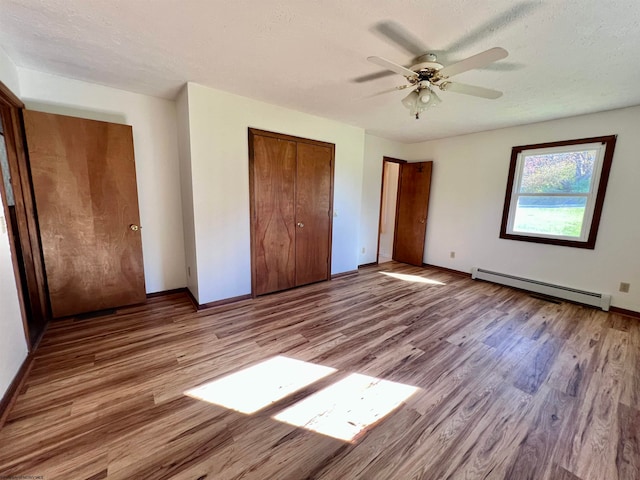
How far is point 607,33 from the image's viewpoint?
1.63 m

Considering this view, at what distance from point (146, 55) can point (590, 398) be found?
4.14 metres

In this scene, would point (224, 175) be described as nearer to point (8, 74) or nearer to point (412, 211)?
point (8, 74)

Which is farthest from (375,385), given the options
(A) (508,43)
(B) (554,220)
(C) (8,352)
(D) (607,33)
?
(B) (554,220)

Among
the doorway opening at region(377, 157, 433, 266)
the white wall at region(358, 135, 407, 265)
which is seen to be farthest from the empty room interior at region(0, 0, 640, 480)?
the doorway opening at region(377, 157, 433, 266)

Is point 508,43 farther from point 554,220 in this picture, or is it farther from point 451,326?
point 554,220

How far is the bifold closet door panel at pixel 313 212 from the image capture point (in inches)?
138

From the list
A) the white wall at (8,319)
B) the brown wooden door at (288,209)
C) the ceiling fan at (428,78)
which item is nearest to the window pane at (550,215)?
the ceiling fan at (428,78)

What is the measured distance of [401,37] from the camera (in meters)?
1.75

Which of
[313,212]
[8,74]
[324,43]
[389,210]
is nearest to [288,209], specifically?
[313,212]

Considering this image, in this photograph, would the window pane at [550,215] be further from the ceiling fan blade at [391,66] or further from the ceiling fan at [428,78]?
the ceiling fan blade at [391,66]

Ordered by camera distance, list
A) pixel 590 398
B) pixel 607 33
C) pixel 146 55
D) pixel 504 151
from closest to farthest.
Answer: pixel 607 33
pixel 590 398
pixel 146 55
pixel 504 151

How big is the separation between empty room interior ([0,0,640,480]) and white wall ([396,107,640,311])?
3 centimetres

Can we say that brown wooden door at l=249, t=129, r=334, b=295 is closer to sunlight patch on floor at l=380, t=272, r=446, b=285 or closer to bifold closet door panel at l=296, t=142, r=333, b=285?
bifold closet door panel at l=296, t=142, r=333, b=285

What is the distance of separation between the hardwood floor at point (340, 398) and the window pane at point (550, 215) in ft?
3.65
